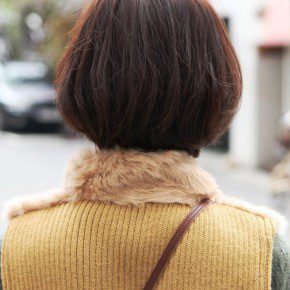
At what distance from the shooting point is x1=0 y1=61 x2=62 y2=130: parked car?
57.6 ft

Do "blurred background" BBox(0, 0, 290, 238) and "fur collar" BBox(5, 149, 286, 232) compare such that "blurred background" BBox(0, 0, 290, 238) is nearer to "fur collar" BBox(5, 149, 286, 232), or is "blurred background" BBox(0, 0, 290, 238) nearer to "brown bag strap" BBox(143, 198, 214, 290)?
"fur collar" BBox(5, 149, 286, 232)

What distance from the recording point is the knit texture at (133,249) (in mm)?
1422

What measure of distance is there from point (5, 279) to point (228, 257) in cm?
48

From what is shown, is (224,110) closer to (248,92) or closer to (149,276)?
(149,276)

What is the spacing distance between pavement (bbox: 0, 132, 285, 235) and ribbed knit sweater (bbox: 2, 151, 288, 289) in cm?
671

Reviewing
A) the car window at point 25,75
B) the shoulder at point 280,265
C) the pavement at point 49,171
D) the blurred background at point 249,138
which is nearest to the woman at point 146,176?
the shoulder at point 280,265

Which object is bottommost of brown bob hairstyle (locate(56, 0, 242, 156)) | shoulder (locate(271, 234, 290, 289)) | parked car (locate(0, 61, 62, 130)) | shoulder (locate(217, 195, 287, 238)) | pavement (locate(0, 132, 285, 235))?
pavement (locate(0, 132, 285, 235))

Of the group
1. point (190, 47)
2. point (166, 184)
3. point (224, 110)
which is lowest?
point (166, 184)

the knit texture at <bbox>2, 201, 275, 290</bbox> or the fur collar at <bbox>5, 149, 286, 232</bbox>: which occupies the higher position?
the fur collar at <bbox>5, 149, 286, 232</bbox>

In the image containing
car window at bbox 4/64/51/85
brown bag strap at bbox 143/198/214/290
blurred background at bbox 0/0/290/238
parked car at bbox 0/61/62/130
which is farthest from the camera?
car window at bbox 4/64/51/85

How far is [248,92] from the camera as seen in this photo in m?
12.3

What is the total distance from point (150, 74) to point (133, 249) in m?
0.37

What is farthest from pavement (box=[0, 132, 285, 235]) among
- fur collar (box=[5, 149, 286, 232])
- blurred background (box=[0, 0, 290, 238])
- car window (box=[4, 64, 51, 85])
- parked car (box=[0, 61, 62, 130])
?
fur collar (box=[5, 149, 286, 232])

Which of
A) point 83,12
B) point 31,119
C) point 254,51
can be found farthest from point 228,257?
point 31,119
